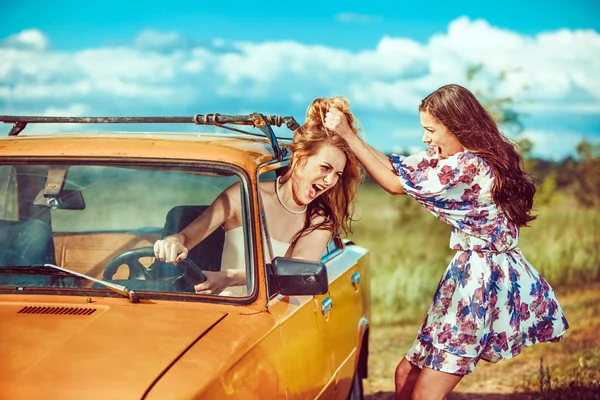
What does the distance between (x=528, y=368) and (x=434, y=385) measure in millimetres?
4334

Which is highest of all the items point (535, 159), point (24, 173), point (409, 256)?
point (24, 173)

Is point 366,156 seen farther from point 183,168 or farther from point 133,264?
point 133,264

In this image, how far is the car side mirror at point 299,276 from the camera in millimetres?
3322

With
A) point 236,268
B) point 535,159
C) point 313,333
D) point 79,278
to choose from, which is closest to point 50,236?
point 79,278

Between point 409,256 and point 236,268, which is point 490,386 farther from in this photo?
point 409,256

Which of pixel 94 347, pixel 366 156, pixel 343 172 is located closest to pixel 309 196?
pixel 343 172

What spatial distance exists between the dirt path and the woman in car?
98.5 inches

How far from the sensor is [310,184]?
13.3 ft

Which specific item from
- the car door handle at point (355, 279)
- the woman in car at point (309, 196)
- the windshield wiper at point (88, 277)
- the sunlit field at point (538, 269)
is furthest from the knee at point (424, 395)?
the windshield wiper at point (88, 277)

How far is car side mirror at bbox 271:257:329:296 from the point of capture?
3.32m

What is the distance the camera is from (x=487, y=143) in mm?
3848

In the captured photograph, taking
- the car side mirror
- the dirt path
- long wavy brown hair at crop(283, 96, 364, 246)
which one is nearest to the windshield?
the car side mirror

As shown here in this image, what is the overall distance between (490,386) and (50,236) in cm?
452

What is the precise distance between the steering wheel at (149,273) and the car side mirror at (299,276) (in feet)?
1.12
